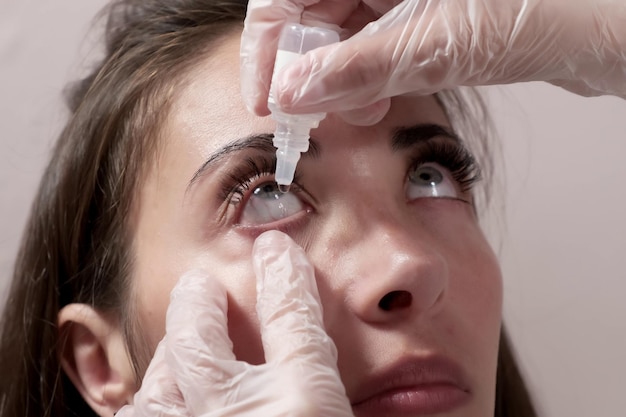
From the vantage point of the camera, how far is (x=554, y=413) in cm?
180

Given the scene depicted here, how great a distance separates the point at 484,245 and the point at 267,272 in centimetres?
41

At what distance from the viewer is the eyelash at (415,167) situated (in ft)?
3.57

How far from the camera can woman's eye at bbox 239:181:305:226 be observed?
1087 mm

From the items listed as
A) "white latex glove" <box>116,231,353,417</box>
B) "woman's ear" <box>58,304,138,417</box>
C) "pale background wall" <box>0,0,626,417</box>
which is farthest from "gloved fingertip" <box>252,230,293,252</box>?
"pale background wall" <box>0,0,626,417</box>

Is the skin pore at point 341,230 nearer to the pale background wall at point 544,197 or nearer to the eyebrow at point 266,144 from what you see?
the eyebrow at point 266,144

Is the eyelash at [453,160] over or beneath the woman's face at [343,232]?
over

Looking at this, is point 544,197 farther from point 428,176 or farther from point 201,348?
point 201,348

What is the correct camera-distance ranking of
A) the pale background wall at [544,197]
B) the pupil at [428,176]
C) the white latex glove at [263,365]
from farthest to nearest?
the pale background wall at [544,197]
the pupil at [428,176]
the white latex glove at [263,365]

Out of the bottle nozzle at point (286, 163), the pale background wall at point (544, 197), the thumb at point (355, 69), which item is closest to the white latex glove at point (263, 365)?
the bottle nozzle at point (286, 163)

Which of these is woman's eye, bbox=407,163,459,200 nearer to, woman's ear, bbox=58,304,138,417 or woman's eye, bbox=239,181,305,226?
woman's eye, bbox=239,181,305,226

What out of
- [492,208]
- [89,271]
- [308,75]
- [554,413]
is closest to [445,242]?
[308,75]

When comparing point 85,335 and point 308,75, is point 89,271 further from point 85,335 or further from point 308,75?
point 308,75

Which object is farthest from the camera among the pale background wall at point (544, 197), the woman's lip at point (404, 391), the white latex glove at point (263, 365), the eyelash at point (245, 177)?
the pale background wall at point (544, 197)

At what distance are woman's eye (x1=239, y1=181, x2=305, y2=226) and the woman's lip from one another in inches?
10.6
